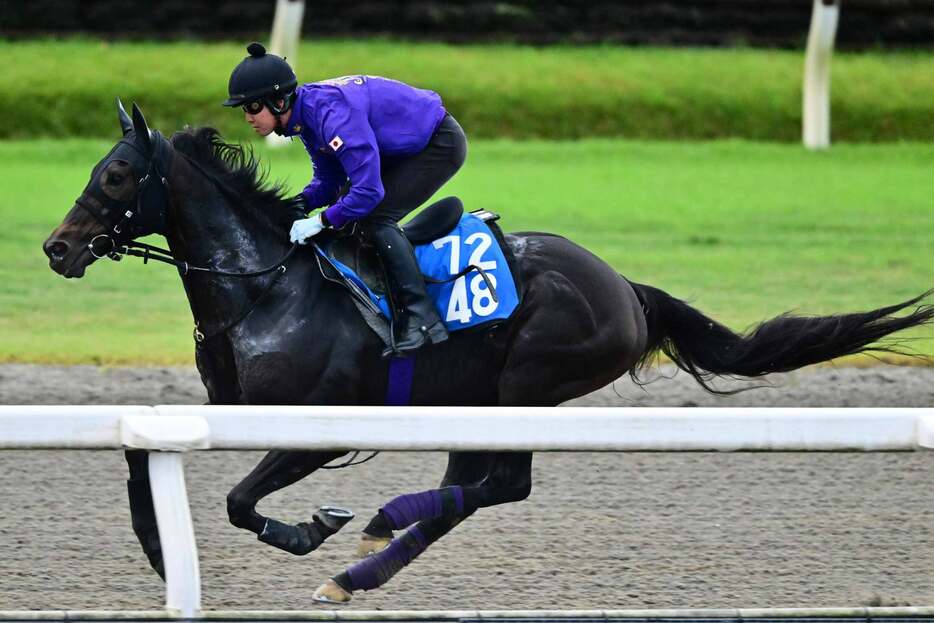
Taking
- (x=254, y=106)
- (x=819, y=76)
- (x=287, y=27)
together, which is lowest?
(x=254, y=106)

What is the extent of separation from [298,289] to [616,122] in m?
13.5

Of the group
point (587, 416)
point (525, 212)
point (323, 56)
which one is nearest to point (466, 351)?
point (587, 416)

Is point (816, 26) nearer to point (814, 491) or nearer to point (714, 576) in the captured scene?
point (814, 491)

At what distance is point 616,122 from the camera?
692 inches

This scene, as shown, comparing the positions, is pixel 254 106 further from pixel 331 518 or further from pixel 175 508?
pixel 175 508

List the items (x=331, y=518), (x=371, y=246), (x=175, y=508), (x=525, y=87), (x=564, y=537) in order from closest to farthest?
1. (x=175, y=508)
2. (x=331, y=518)
3. (x=371, y=246)
4. (x=564, y=537)
5. (x=525, y=87)

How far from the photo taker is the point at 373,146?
14.3 feet

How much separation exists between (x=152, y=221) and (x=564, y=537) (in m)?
1.63

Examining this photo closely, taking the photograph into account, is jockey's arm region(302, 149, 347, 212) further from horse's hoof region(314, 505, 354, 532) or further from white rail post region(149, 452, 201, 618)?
white rail post region(149, 452, 201, 618)

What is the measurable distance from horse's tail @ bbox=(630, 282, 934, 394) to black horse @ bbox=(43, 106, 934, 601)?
101mm

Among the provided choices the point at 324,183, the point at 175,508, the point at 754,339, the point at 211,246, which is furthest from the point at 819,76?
the point at 175,508

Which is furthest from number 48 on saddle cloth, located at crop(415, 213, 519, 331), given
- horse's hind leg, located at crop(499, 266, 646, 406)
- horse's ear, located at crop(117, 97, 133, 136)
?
horse's ear, located at crop(117, 97, 133, 136)

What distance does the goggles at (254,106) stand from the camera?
4.37 metres

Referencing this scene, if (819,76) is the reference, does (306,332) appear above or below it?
below
